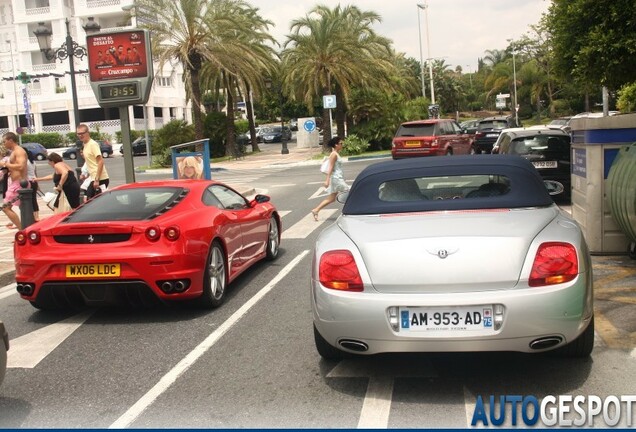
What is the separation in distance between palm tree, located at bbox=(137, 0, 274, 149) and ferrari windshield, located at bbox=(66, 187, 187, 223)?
2784 cm

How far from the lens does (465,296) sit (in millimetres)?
4012

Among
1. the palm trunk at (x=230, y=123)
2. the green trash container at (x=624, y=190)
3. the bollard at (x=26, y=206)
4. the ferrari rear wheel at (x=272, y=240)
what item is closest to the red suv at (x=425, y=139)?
the ferrari rear wheel at (x=272, y=240)

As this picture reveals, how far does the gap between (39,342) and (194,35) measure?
3091cm

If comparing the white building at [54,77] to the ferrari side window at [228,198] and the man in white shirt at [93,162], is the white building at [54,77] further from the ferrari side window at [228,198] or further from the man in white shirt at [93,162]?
the ferrari side window at [228,198]

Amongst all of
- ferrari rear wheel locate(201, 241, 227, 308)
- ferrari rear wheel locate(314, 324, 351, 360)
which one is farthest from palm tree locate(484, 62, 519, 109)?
ferrari rear wheel locate(314, 324, 351, 360)

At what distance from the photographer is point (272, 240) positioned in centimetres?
944

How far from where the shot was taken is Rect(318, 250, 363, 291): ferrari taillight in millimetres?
4250

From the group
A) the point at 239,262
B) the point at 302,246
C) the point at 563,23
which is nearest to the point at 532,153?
the point at 563,23

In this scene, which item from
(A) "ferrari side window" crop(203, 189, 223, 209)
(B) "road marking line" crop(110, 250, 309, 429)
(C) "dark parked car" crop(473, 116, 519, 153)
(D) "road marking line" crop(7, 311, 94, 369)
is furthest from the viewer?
(C) "dark parked car" crop(473, 116, 519, 153)

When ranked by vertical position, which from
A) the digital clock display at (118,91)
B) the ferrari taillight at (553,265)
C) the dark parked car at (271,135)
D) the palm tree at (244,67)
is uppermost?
the palm tree at (244,67)

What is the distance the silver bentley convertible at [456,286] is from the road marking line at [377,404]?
1.02 feet

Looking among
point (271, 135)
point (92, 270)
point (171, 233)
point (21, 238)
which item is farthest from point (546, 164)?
point (271, 135)

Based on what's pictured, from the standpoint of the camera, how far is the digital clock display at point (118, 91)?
13.8 metres

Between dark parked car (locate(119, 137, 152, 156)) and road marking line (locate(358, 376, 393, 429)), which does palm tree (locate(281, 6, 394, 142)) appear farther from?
road marking line (locate(358, 376, 393, 429))
